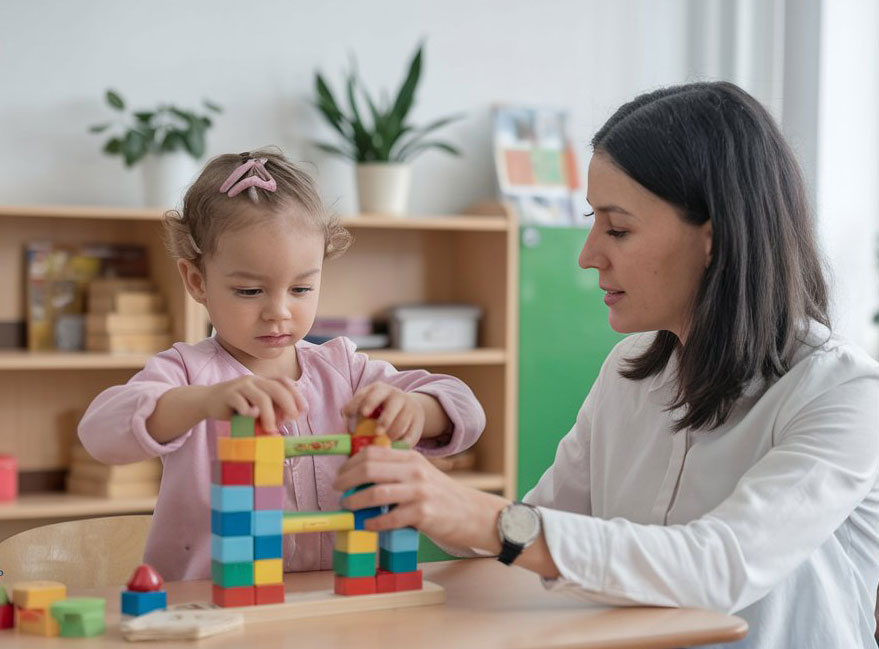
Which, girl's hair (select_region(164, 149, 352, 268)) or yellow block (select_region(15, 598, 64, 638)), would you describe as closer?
yellow block (select_region(15, 598, 64, 638))

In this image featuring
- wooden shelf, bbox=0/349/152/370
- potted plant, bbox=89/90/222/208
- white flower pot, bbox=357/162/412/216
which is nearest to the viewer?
wooden shelf, bbox=0/349/152/370

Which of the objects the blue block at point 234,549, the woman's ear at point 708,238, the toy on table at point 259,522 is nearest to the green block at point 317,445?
the toy on table at point 259,522

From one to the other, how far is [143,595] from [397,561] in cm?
29

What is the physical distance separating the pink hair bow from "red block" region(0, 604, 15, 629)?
638 mm

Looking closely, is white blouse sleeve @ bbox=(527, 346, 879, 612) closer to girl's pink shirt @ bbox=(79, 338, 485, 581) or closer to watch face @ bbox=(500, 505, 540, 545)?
watch face @ bbox=(500, 505, 540, 545)

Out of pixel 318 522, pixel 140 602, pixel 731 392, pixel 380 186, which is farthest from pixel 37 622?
pixel 380 186

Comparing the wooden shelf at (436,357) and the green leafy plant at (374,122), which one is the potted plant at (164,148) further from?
the wooden shelf at (436,357)

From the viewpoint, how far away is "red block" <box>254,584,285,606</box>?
130cm

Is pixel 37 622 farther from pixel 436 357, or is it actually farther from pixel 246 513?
pixel 436 357

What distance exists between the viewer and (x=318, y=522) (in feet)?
4.39

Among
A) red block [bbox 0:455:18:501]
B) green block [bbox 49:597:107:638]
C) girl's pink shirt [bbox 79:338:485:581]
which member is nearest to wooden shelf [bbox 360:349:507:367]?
red block [bbox 0:455:18:501]

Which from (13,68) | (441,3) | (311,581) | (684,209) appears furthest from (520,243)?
(311,581)

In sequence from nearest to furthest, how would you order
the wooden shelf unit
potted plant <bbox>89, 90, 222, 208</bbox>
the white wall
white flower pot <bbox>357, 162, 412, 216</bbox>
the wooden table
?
the wooden table
the wooden shelf unit
potted plant <bbox>89, 90, 222, 208</bbox>
the white wall
white flower pot <bbox>357, 162, 412, 216</bbox>

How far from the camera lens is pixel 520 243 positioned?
13.1 feet
